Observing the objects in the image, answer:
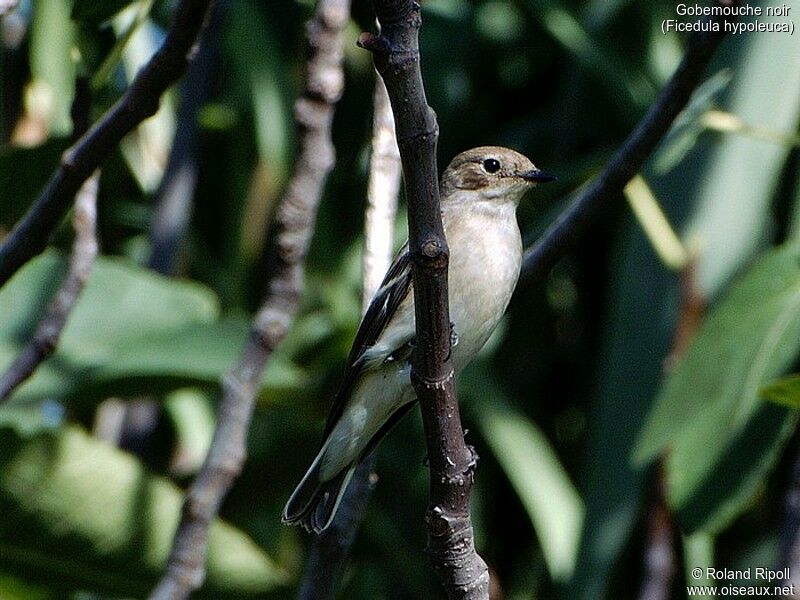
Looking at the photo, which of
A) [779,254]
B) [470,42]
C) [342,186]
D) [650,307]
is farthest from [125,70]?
[779,254]

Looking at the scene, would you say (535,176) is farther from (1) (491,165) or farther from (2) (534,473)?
(2) (534,473)

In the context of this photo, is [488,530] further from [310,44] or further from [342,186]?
[310,44]

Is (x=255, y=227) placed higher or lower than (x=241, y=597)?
higher

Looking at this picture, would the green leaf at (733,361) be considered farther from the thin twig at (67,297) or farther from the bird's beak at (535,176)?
the thin twig at (67,297)

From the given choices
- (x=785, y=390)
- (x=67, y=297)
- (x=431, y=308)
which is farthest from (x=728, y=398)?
(x=67, y=297)

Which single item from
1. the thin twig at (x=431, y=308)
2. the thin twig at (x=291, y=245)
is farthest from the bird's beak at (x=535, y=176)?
the thin twig at (x=431, y=308)

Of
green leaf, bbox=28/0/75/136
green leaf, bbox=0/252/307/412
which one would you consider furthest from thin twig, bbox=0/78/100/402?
green leaf, bbox=28/0/75/136

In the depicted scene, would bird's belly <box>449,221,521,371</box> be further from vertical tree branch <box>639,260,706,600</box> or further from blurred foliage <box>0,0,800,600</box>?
vertical tree branch <box>639,260,706,600</box>
